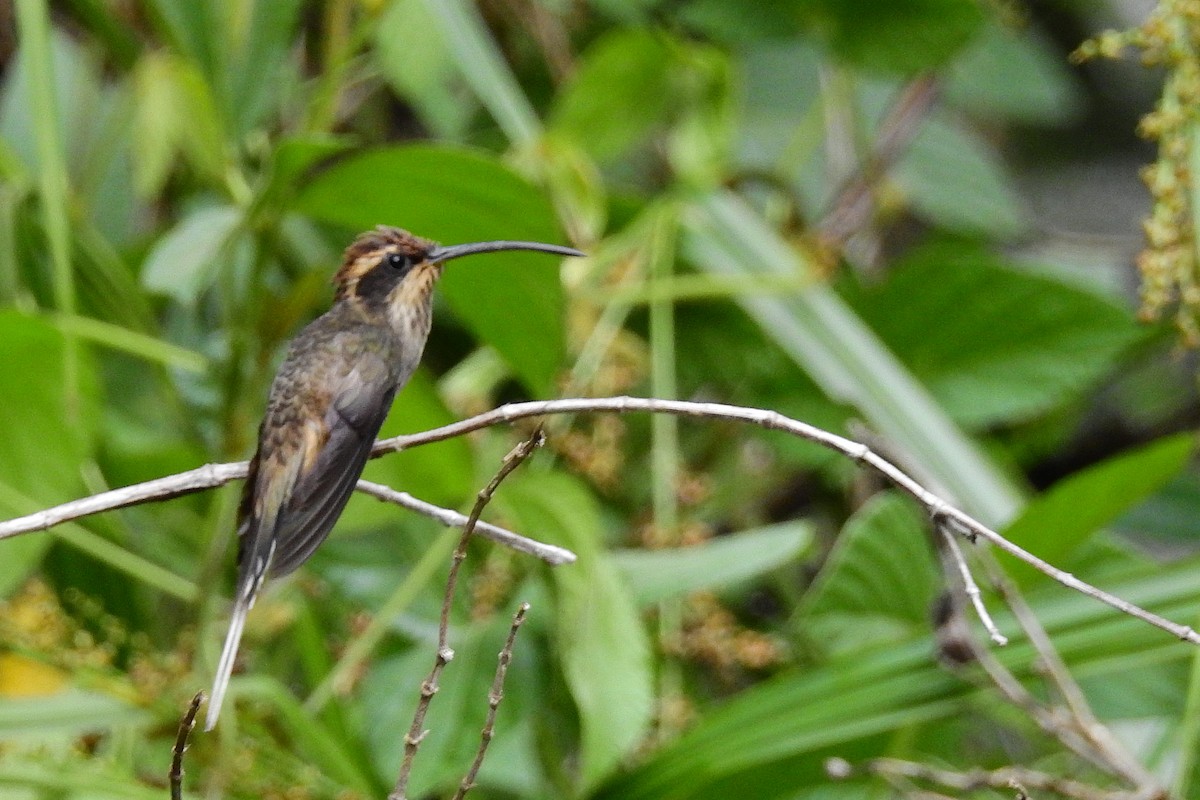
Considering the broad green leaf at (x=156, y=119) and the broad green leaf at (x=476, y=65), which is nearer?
the broad green leaf at (x=156, y=119)

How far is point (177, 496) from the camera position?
3.46ft

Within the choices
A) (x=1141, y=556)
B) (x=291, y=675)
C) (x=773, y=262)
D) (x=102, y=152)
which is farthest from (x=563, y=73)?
(x=1141, y=556)

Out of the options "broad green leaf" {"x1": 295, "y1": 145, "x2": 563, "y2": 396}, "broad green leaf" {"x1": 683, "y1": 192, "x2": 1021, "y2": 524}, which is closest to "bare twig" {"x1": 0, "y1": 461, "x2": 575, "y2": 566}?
"broad green leaf" {"x1": 295, "y1": 145, "x2": 563, "y2": 396}

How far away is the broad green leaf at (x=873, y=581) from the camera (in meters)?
1.64

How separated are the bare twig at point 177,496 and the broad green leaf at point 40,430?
0.50 m

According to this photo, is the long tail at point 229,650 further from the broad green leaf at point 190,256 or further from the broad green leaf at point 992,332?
the broad green leaf at point 992,332

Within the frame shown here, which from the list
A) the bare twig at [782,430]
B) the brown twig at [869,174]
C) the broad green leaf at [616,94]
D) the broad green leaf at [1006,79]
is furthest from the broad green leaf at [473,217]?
the broad green leaf at [1006,79]

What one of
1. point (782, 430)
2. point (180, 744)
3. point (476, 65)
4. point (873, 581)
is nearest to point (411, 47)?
point (476, 65)

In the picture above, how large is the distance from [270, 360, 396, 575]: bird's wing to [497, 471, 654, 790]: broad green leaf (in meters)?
0.42

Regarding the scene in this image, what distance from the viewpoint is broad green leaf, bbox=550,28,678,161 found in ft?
7.02

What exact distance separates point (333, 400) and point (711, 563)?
651 mm

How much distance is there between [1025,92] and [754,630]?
128 cm

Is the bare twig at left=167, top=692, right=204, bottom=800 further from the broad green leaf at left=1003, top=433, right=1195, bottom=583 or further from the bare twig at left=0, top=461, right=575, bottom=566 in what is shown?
the broad green leaf at left=1003, top=433, right=1195, bottom=583

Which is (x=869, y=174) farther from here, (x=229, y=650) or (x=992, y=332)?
(x=229, y=650)
